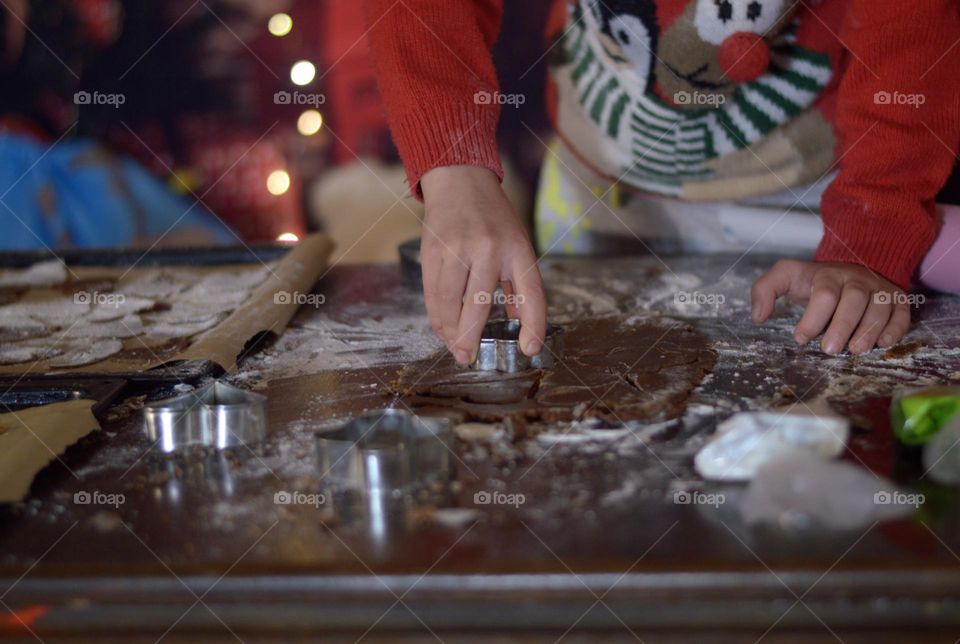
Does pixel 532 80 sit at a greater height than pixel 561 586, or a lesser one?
greater

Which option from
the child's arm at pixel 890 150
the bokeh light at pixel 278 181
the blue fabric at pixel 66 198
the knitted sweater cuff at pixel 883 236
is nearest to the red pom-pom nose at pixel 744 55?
the child's arm at pixel 890 150

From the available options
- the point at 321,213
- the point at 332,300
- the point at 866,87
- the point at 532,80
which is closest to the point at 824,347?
the point at 866,87

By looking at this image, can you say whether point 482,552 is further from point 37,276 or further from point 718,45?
point 37,276

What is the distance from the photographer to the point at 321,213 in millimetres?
2473

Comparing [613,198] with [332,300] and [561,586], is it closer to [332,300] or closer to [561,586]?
[332,300]

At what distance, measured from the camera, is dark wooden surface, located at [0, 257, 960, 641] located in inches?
19.8

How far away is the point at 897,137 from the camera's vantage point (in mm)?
1095

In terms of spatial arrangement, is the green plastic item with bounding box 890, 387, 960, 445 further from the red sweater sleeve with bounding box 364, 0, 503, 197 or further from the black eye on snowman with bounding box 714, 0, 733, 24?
the black eye on snowman with bounding box 714, 0, 733, 24

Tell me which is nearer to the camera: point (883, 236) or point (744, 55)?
point (883, 236)

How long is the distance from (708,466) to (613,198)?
3.57 feet

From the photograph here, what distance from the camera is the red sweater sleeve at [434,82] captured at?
913mm

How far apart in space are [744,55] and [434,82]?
505mm

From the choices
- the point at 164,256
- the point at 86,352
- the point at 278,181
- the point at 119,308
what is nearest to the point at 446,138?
the point at 86,352

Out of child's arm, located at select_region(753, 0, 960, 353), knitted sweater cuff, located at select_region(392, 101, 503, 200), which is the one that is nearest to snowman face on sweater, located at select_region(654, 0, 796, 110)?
child's arm, located at select_region(753, 0, 960, 353)
